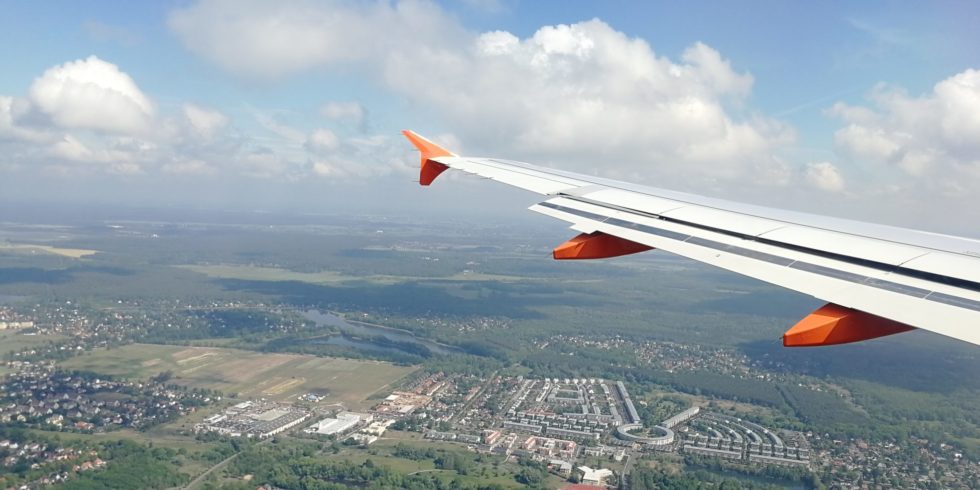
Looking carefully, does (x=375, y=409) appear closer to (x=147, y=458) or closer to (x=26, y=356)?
(x=147, y=458)

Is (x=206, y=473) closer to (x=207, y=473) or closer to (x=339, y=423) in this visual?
(x=207, y=473)

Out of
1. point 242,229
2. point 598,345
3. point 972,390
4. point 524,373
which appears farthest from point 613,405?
point 242,229

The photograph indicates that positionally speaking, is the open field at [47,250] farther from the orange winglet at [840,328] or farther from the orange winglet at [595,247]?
the orange winglet at [840,328]

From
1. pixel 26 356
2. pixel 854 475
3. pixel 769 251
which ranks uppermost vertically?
pixel 769 251

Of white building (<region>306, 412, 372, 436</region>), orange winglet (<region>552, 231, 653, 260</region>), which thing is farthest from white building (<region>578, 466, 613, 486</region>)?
orange winglet (<region>552, 231, 653, 260</region>)

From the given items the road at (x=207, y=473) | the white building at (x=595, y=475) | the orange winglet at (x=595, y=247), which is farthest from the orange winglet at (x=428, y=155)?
the road at (x=207, y=473)

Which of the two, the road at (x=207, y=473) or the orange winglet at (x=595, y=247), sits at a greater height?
the orange winglet at (x=595, y=247)

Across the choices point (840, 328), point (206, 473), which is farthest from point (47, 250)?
point (840, 328)
